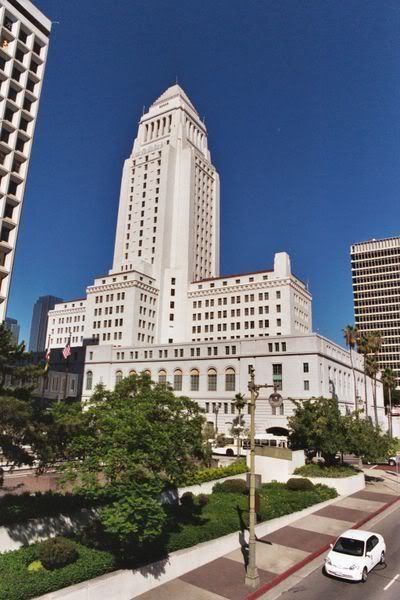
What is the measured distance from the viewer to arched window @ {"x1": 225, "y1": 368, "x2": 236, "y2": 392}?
2928 inches

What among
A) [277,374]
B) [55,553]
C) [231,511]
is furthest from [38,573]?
[277,374]

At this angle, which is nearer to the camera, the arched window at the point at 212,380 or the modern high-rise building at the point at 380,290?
the arched window at the point at 212,380

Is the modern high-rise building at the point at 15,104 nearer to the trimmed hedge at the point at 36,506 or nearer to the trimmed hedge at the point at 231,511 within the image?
the trimmed hedge at the point at 36,506

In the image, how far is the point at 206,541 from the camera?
21.6 m

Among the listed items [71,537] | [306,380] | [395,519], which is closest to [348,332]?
[306,380]

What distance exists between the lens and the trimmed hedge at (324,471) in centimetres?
3803

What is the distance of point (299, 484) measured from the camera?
34.4 meters

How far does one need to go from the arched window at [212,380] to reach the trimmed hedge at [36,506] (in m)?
55.3

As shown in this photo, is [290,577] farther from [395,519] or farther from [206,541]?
[395,519]

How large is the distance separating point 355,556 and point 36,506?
14.2m

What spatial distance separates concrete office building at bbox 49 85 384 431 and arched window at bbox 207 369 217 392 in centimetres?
21

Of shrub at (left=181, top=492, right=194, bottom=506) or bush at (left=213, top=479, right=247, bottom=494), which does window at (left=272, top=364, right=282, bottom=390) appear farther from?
shrub at (left=181, top=492, right=194, bottom=506)

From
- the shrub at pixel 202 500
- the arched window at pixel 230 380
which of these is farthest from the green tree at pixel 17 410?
the arched window at pixel 230 380

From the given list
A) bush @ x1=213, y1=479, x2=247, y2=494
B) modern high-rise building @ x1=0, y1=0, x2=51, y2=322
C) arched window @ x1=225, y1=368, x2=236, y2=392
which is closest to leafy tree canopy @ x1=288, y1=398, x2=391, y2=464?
bush @ x1=213, y1=479, x2=247, y2=494
